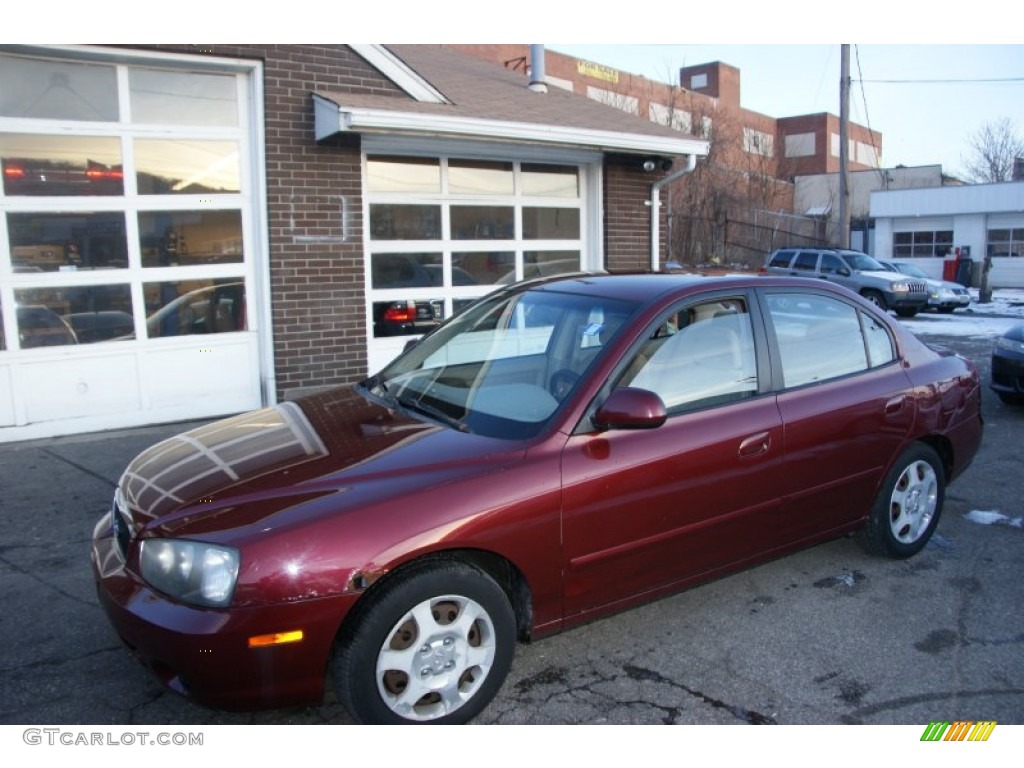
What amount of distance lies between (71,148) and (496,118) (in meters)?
3.70

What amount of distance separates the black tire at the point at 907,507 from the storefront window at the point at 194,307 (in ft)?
18.5

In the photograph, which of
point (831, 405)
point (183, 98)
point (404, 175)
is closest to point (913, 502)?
point (831, 405)

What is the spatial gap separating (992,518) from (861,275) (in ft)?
54.5

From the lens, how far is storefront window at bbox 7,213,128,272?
6730 mm

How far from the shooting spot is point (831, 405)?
4.02 m

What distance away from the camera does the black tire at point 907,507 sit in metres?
4.36

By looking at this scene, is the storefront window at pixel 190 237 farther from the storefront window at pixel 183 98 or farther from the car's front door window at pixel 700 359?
the car's front door window at pixel 700 359

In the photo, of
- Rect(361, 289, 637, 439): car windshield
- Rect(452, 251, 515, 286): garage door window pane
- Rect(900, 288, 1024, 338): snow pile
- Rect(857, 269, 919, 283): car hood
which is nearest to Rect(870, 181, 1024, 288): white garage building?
Rect(900, 288, 1024, 338): snow pile

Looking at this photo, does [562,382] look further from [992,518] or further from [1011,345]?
[1011,345]

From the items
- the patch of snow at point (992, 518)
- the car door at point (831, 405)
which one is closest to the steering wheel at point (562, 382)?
the car door at point (831, 405)

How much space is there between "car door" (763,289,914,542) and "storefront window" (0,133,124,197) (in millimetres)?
5652

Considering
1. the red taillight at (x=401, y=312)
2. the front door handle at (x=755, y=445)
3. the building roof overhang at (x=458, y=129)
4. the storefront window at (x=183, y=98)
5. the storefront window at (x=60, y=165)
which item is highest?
the storefront window at (x=183, y=98)

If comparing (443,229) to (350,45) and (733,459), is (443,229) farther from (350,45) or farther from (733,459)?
(733,459)

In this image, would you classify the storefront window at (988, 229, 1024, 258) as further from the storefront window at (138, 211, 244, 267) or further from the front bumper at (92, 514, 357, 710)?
the front bumper at (92, 514, 357, 710)
